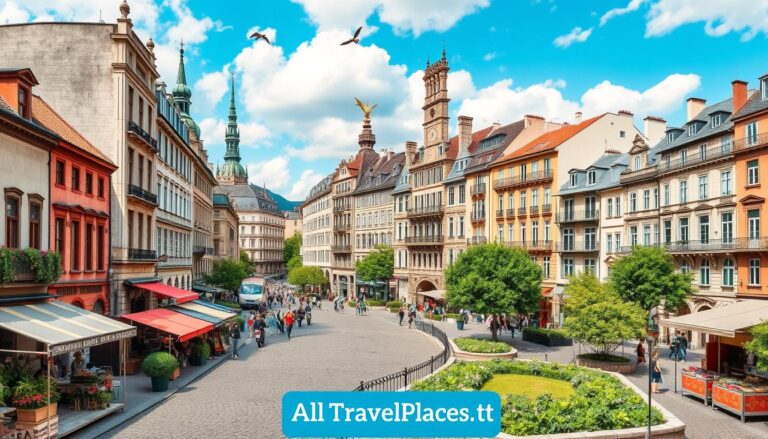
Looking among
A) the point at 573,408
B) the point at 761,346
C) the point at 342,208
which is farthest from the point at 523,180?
the point at 342,208

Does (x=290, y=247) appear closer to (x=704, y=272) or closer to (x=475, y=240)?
(x=475, y=240)

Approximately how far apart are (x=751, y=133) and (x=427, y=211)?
38.7 metres

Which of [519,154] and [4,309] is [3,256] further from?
[519,154]

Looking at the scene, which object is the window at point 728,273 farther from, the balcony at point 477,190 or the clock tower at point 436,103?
the clock tower at point 436,103

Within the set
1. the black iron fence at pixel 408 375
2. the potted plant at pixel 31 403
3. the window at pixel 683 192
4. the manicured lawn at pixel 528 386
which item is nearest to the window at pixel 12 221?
the potted plant at pixel 31 403

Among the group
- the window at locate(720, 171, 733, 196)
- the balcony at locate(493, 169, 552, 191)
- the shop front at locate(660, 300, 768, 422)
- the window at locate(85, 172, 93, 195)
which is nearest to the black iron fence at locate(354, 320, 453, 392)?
the shop front at locate(660, 300, 768, 422)

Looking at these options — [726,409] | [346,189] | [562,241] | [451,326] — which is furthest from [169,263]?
[346,189]

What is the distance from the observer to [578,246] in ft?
166

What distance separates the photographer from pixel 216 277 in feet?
209

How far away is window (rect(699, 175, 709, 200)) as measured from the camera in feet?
128

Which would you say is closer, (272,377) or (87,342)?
(87,342)

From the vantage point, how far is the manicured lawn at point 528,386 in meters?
20.9

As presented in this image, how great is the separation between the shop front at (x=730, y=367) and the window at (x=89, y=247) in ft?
81.3

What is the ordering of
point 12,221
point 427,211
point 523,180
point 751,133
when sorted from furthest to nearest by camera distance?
point 427,211, point 523,180, point 751,133, point 12,221
